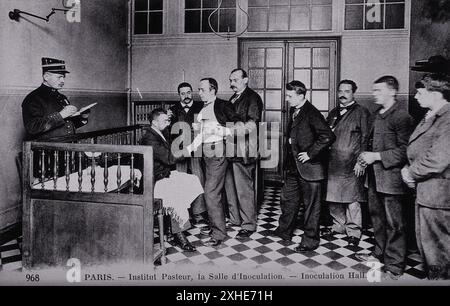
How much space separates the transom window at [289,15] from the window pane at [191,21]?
101 centimetres

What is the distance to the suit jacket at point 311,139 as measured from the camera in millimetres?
4051

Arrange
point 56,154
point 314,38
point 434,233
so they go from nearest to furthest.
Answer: point 434,233 → point 56,154 → point 314,38

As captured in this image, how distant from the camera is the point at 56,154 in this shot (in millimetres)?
3381

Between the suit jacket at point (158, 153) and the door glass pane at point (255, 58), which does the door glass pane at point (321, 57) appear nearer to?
the door glass pane at point (255, 58)

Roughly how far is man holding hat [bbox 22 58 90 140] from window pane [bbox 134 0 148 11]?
12.8 ft

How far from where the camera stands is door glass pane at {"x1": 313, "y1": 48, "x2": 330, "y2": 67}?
7.52 metres

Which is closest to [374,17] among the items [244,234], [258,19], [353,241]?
[258,19]

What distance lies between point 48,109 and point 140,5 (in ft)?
14.7

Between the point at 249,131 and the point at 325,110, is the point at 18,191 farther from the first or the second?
the point at 325,110

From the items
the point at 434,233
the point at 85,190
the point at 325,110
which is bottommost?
the point at 434,233

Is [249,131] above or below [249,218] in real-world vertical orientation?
above

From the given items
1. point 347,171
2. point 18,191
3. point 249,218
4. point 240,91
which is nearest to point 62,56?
point 18,191

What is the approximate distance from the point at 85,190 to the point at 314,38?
5.46 metres

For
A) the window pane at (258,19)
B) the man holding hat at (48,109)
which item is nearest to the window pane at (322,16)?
the window pane at (258,19)
